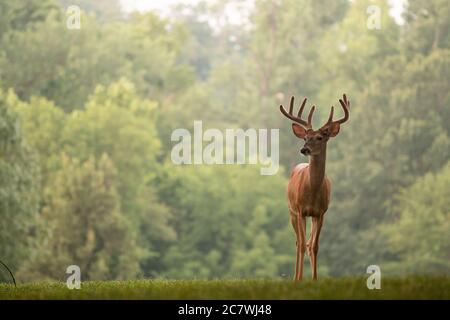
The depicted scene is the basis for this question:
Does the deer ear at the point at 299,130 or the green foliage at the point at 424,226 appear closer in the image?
the deer ear at the point at 299,130

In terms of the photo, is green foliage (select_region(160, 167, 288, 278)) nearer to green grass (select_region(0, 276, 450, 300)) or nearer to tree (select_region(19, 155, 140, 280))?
tree (select_region(19, 155, 140, 280))

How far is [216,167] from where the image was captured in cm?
6619

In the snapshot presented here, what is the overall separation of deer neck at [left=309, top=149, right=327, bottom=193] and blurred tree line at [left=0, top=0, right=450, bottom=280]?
32.3 m

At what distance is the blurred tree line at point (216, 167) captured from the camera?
53188 mm

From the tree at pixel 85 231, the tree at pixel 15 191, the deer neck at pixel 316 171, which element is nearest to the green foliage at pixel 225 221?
the tree at pixel 85 231

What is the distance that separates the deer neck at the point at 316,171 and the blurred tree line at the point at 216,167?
106ft

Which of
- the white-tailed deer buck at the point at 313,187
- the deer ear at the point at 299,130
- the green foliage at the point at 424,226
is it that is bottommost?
the green foliage at the point at 424,226

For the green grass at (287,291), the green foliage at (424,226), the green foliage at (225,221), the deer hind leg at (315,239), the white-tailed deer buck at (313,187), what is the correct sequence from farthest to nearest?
the green foliage at (225,221) < the green foliage at (424,226) < the deer hind leg at (315,239) < the white-tailed deer buck at (313,187) < the green grass at (287,291)

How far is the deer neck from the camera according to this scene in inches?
553

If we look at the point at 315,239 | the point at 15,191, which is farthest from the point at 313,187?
the point at 15,191

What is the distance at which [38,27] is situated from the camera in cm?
6688

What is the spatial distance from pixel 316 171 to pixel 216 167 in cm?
5214

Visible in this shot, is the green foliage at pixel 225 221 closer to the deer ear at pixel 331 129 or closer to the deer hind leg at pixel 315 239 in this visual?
the deer hind leg at pixel 315 239
